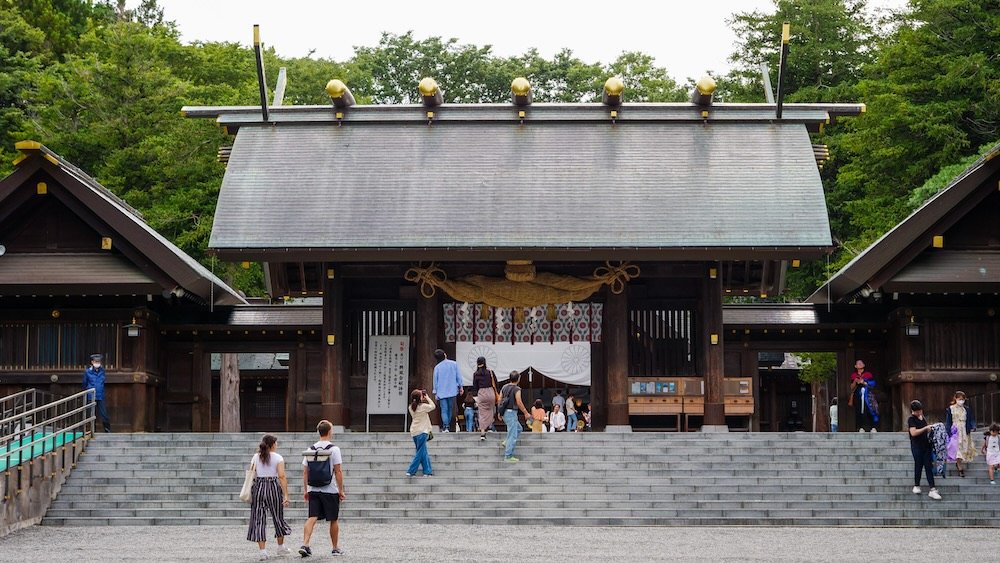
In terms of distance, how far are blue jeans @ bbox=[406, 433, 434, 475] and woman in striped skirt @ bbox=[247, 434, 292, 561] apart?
4.52 metres

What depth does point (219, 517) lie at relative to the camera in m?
18.8

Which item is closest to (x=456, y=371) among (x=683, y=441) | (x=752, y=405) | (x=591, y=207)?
(x=683, y=441)

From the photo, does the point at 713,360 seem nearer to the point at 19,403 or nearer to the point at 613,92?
the point at 613,92

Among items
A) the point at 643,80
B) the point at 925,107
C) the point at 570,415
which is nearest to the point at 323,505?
the point at 570,415

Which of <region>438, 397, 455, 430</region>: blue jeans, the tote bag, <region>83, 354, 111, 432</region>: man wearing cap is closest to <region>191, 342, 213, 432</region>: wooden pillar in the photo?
<region>83, 354, 111, 432</region>: man wearing cap

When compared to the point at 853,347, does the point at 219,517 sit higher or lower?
lower

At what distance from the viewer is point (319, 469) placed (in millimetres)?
15125

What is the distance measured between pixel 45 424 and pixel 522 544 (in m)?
7.68

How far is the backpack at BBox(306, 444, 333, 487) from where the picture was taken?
15.1 metres

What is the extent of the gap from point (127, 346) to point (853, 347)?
47.2 feet

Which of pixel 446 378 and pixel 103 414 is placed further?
pixel 103 414

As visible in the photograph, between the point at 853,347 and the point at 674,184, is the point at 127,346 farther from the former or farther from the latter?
the point at 853,347

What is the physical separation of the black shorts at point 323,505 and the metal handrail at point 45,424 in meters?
5.22

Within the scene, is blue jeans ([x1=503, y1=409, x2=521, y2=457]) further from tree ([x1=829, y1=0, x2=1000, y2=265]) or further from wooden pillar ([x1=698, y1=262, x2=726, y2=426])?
Answer: tree ([x1=829, y1=0, x2=1000, y2=265])
